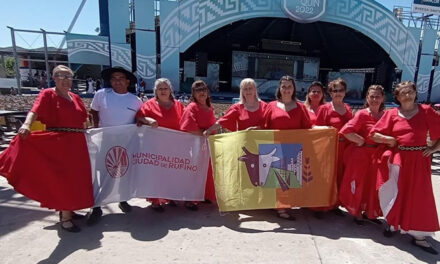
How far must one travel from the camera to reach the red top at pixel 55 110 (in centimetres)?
281

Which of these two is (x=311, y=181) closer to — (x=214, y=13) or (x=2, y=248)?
(x=2, y=248)

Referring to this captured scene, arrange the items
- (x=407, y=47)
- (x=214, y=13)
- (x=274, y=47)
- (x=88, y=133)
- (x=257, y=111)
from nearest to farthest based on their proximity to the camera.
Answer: (x=88, y=133) < (x=257, y=111) < (x=214, y=13) < (x=407, y=47) < (x=274, y=47)

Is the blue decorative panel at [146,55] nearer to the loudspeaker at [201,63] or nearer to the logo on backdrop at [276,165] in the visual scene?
the loudspeaker at [201,63]

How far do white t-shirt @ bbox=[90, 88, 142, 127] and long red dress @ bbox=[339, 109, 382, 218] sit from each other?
250 cm

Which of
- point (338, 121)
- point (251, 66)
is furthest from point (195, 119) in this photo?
point (251, 66)

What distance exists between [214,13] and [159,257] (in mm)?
17311

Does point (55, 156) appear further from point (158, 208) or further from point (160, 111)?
point (158, 208)

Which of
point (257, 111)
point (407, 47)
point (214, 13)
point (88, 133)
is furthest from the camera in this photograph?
point (407, 47)

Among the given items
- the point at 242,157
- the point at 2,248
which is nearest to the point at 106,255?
the point at 2,248

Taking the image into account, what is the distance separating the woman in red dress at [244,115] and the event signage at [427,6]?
25.5 metres

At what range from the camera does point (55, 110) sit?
285 centimetres

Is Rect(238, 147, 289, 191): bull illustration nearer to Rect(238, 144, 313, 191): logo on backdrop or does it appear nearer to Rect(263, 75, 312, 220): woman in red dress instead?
Rect(238, 144, 313, 191): logo on backdrop

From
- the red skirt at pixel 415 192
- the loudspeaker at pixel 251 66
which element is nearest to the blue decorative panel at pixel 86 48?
the loudspeaker at pixel 251 66

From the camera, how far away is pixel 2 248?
263 cm
